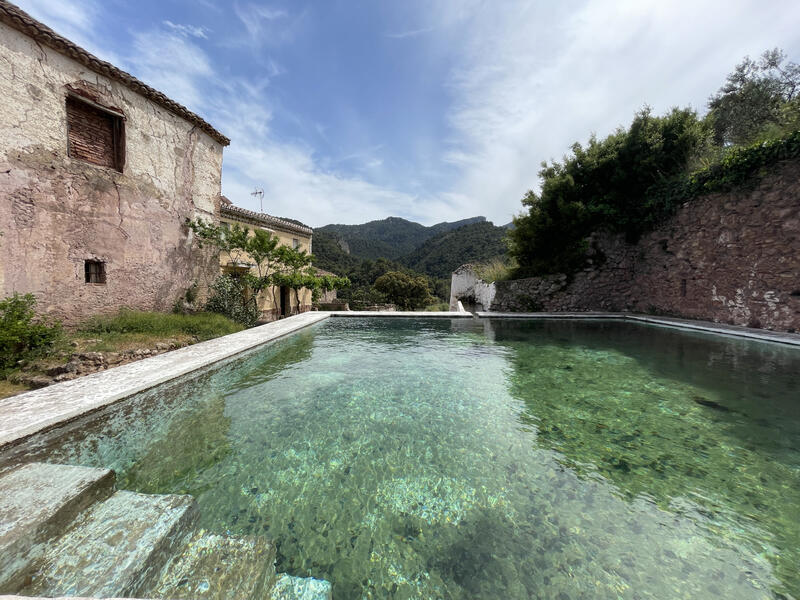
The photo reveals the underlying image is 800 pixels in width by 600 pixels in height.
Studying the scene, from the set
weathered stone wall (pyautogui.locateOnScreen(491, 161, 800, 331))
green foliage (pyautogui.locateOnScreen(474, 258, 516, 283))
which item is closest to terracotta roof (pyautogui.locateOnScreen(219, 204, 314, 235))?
green foliage (pyautogui.locateOnScreen(474, 258, 516, 283))

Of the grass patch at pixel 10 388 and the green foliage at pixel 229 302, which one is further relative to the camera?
the green foliage at pixel 229 302

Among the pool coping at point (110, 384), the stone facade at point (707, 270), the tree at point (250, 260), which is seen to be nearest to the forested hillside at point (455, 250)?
the stone facade at point (707, 270)

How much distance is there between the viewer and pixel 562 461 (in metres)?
2.35

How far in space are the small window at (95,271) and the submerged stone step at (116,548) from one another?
6.05m

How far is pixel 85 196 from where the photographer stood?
5.68 meters

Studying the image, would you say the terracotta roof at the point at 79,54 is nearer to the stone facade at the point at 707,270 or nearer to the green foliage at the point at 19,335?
the green foliage at the point at 19,335

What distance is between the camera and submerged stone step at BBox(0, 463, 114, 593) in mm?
1263

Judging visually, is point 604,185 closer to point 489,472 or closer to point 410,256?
point 489,472

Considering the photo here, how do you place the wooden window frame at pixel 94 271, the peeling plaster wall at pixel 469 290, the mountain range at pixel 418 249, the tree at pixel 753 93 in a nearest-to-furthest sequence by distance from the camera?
the wooden window frame at pixel 94 271
the tree at pixel 753 93
the peeling plaster wall at pixel 469 290
the mountain range at pixel 418 249

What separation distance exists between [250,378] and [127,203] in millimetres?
5272

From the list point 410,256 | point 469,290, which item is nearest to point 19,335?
point 469,290

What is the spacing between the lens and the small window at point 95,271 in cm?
578

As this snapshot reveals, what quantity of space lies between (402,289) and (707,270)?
68.3 ft

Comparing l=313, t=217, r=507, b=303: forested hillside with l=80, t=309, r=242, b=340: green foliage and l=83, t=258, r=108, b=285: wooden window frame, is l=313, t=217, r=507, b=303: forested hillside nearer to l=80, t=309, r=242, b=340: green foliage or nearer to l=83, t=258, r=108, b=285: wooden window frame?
l=80, t=309, r=242, b=340: green foliage
